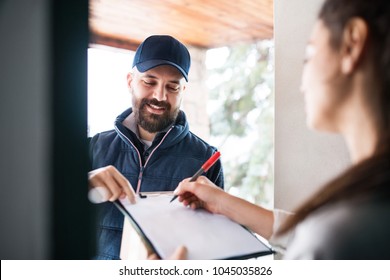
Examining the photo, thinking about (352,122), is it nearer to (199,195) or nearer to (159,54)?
(199,195)

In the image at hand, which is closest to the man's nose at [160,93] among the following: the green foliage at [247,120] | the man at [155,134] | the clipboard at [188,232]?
the man at [155,134]

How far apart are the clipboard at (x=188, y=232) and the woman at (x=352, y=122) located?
0.09 m

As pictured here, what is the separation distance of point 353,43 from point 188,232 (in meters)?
0.31

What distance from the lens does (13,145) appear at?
1.18 ft

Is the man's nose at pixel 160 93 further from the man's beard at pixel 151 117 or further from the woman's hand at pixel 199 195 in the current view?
the woman's hand at pixel 199 195

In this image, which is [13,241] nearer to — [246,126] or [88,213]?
[88,213]

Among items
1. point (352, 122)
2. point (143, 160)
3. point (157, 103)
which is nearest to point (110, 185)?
point (143, 160)

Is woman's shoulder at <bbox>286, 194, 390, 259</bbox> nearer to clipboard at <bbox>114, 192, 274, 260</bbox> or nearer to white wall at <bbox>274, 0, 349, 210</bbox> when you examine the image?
clipboard at <bbox>114, 192, 274, 260</bbox>

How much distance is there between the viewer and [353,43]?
0.39m

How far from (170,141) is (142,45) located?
188 millimetres

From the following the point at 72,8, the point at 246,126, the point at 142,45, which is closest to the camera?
the point at 72,8

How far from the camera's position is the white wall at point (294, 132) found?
593mm
